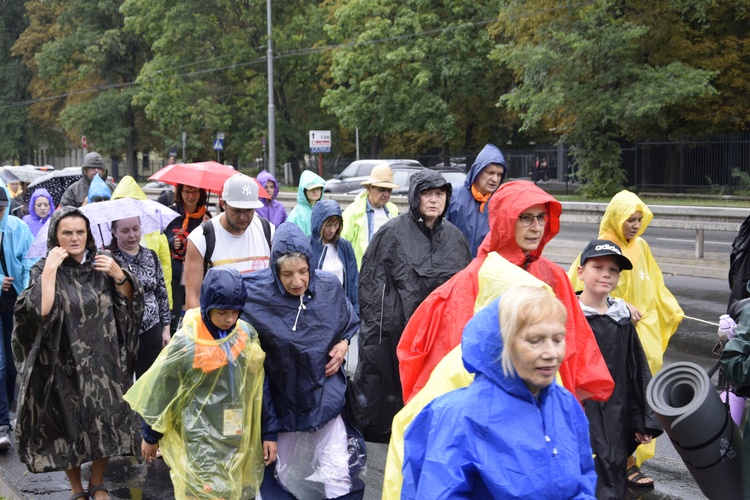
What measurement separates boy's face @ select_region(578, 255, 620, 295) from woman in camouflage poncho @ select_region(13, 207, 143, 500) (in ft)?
8.97

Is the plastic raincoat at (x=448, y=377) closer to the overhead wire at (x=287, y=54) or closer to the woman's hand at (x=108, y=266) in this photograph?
the woman's hand at (x=108, y=266)

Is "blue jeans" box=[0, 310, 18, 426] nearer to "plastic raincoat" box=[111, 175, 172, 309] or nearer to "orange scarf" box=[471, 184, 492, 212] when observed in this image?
"plastic raincoat" box=[111, 175, 172, 309]

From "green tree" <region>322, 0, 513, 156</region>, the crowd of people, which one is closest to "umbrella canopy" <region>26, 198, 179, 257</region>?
the crowd of people

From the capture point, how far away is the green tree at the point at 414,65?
36.2 meters

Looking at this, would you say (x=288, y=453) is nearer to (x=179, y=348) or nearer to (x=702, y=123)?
(x=179, y=348)

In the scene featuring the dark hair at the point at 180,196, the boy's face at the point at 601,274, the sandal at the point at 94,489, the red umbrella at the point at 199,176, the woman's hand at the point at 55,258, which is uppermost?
the red umbrella at the point at 199,176

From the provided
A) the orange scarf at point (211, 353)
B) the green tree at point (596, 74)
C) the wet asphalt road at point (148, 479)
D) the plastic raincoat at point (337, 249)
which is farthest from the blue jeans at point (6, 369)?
the green tree at point (596, 74)

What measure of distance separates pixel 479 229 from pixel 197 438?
10.4 feet

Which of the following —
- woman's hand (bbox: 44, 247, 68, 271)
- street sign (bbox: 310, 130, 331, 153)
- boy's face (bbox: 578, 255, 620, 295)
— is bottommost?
boy's face (bbox: 578, 255, 620, 295)

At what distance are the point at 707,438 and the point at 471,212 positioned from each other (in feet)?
10.6

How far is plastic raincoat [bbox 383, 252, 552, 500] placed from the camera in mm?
3477

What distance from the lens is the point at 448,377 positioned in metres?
3.48

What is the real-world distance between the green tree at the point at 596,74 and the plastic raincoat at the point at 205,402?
24417mm

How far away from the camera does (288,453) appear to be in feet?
15.4
